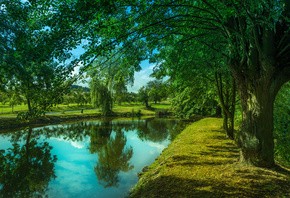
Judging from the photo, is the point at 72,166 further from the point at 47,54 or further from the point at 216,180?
the point at 47,54

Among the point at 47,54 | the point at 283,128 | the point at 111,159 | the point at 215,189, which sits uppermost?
the point at 47,54

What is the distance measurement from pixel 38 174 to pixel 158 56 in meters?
11.0

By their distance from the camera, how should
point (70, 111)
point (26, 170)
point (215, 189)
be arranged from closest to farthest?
point (215, 189), point (26, 170), point (70, 111)

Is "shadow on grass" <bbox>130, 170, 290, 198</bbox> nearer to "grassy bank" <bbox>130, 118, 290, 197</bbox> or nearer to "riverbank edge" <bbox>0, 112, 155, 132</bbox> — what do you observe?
"grassy bank" <bbox>130, 118, 290, 197</bbox>

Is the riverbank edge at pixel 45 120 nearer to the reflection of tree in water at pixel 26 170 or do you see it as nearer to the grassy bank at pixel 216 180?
the reflection of tree in water at pixel 26 170

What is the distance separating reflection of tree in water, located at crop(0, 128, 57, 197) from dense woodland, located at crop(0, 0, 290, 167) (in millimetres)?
6258

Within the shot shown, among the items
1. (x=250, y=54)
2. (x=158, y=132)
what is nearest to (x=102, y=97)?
(x=158, y=132)

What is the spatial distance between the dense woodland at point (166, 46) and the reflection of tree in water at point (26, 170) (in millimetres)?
6258

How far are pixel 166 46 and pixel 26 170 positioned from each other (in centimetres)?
1259

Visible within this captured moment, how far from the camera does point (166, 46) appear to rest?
10.5 metres

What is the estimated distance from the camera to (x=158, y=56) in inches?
416

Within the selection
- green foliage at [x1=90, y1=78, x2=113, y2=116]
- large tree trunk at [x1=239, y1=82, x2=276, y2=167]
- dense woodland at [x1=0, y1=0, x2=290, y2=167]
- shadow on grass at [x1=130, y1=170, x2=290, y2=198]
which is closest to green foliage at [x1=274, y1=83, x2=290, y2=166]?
dense woodland at [x1=0, y1=0, x2=290, y2=167]

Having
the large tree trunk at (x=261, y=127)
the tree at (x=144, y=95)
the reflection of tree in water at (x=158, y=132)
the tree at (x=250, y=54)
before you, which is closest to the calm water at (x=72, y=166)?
the reflection of tree in water at (x=158, y=132)

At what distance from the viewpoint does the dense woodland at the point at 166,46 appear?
562cm
